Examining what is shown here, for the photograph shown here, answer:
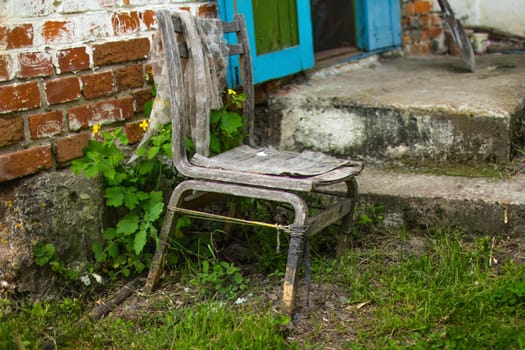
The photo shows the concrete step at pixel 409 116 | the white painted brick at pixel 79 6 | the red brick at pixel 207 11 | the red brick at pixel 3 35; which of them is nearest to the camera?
the red brick at pixel 3 35

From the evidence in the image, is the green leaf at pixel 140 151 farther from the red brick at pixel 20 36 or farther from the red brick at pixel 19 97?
the red brick at pixel 20 36

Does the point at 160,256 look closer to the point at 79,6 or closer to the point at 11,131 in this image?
the point at 11,131

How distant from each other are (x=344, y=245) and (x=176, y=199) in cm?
81

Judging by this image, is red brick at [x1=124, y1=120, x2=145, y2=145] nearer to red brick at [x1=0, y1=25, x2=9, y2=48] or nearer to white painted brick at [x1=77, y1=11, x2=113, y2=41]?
white painted brick at [x1=77, y1=11, x2=113, y2=41]

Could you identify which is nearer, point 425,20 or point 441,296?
point 441,296

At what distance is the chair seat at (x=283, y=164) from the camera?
280 cm

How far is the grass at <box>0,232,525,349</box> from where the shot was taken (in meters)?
2.53

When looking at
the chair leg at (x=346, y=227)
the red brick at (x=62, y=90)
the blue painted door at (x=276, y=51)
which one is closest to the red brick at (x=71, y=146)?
the red brick at (x=62, y=90)

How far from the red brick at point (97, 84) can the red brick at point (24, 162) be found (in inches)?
12.2

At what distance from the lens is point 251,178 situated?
2.76 m

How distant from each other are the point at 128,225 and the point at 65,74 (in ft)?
2.28

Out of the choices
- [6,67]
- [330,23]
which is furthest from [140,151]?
[330,23]

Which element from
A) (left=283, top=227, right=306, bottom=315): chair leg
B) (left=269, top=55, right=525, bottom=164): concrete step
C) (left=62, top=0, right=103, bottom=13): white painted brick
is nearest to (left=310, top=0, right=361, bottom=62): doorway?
(left=269, top=55, right=525, bottom=164): concrete step

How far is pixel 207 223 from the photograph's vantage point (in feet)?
11.5
